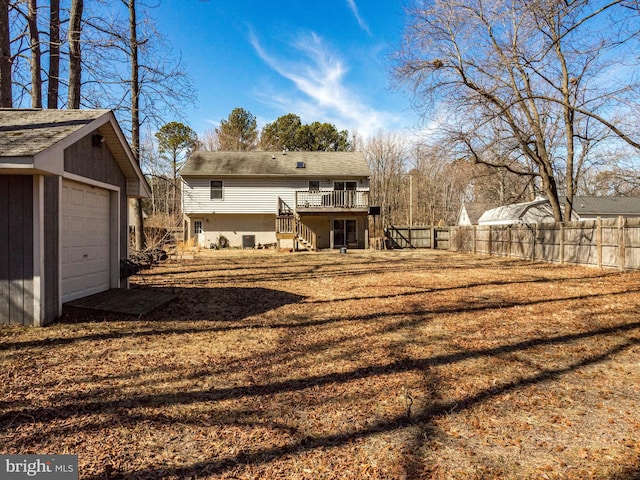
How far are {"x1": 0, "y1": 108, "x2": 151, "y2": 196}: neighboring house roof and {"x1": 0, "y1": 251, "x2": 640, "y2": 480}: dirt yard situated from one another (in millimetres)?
2250

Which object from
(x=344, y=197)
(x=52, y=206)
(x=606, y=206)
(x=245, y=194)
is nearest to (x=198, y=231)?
(x=245, y=194)

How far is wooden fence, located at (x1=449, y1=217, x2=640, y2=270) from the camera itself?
11719 mm

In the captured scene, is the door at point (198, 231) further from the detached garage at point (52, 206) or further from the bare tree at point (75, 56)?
the detached garage at point (52, 206)

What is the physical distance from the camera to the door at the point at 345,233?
80.8 feet

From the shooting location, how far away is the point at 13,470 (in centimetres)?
238

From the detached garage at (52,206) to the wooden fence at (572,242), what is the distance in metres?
13.9

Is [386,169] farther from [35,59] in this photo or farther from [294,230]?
[35,59]

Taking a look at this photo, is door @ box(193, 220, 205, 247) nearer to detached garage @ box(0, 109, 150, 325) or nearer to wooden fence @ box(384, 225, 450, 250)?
wooden fence @ box(384, 225, 450, 250)

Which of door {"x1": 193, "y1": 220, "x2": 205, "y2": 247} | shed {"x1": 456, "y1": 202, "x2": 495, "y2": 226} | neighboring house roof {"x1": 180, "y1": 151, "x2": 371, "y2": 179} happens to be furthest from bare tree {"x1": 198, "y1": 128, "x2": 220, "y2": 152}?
shed {"x1": 456, "y1": 202, "x2": 495, "y2": 226}

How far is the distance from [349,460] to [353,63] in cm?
1783

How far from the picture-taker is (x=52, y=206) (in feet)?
18.5

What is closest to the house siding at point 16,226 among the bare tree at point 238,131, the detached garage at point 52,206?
the detached garage at point 52,206

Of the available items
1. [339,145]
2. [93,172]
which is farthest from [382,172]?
[93,172]

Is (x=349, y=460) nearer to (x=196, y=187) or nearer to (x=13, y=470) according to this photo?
(x=13, y=470)
